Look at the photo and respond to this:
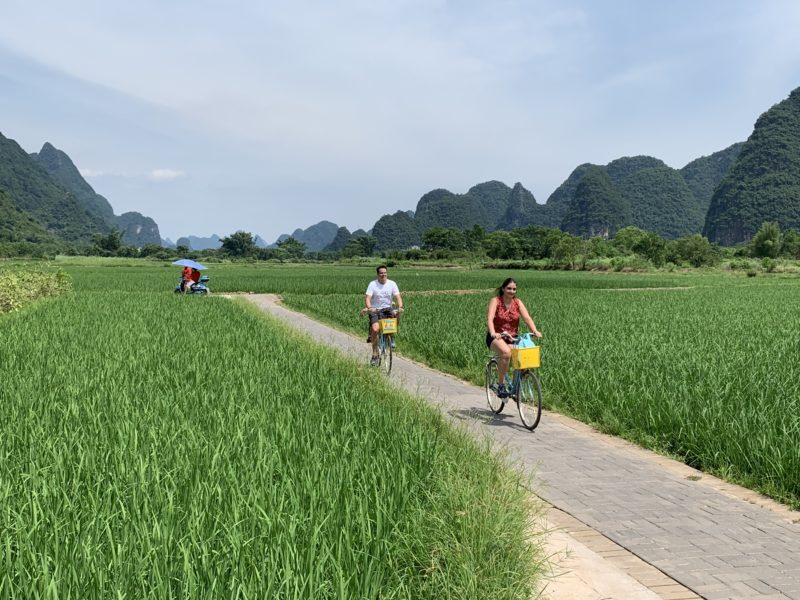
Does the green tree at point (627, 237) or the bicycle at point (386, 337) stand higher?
the green tree at point (627, 237)

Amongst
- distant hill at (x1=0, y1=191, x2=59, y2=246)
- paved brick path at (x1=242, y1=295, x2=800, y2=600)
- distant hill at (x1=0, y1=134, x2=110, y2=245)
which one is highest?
distant hill at (x1=0, y1=134, x2=110, y2=245)

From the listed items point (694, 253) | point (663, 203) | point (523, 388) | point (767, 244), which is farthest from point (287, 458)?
point (663, 203)

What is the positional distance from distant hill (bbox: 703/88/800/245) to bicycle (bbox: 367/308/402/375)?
13077 cm

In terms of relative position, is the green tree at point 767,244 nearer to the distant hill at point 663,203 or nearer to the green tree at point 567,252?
the green tree at point 567,252

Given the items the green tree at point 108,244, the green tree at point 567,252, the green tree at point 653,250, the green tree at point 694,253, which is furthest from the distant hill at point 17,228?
the green tree at point 694,253

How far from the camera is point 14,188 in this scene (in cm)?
16350

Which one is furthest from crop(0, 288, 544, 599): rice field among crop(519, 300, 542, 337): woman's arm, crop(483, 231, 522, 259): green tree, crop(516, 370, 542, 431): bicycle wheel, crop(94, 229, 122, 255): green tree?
crop(94, 229, 122, 255): green tree

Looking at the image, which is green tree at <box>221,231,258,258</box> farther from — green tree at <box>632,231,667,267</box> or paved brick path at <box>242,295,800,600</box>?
paved brick path at <box>242,295,800,600</box>

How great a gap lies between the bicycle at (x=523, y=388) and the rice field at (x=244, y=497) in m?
1.33

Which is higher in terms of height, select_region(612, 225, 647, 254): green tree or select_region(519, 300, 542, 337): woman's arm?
select_region(612, 225, 647, 254): green tree

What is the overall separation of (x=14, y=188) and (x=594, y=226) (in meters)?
162

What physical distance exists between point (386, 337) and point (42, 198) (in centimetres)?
19298

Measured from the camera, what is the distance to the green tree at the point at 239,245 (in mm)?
112875

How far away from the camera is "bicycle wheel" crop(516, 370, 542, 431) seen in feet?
21.3
